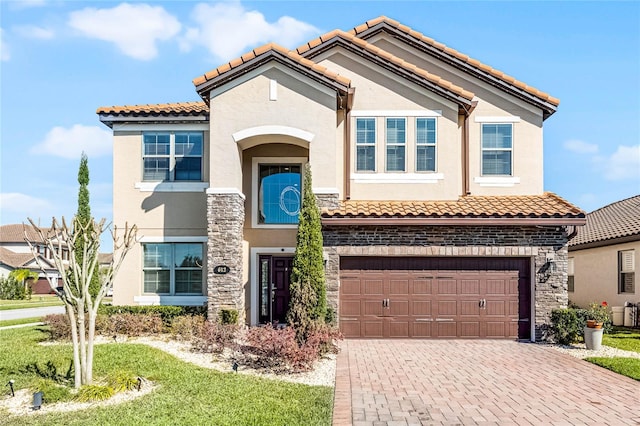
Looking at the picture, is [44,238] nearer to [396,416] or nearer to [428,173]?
[396,416]

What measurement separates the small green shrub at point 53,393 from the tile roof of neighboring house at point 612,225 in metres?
17.5

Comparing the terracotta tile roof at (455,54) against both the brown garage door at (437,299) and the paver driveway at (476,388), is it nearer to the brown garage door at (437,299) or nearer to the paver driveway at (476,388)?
the brown garage door at (437,299)

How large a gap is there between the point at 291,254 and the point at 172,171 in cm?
468

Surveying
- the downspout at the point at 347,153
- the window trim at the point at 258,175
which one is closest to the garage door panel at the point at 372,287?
the downspout at the point at 347,153

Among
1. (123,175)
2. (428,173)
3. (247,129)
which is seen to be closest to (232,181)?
(247,129)

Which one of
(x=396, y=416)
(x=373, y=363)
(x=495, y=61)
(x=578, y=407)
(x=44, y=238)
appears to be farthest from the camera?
(x=495, y=61)

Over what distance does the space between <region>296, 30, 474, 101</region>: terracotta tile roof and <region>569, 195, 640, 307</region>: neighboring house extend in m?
8.02

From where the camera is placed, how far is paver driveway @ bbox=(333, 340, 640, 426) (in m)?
8.16

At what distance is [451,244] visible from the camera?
15375 millimetres

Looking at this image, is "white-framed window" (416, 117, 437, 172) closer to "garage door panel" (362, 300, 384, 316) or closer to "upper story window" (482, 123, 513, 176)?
"upper story window" (482, 123, 513, 176)

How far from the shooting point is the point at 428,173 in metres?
16.8

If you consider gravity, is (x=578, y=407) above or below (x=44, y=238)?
below

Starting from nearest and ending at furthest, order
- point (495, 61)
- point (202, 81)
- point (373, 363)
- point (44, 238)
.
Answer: point (44, 238) → point (373, 363) → point (202, 81) → point (495, 61)

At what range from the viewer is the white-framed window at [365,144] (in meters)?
16.9
